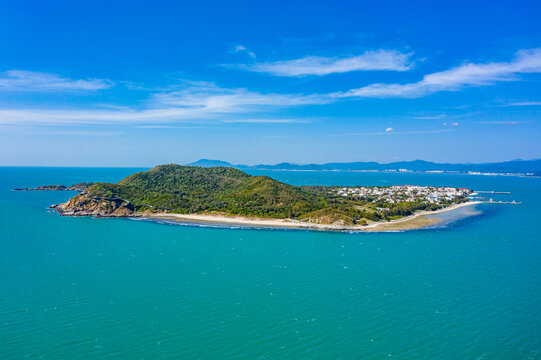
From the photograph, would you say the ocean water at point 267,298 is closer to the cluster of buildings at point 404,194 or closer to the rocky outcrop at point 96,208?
the rocky outcrop at point 96,208

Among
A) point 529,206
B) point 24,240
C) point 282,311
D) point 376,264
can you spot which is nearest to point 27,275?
point 24,240

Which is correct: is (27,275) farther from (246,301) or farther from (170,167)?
(170,167)

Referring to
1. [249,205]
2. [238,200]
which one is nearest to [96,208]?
[238,200]

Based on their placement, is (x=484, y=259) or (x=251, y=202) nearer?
(x=484, y=259)

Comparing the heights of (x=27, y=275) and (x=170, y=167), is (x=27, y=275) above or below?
below

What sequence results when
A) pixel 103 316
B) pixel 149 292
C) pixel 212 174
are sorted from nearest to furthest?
Result: pixel 103 316 < pixel 149 292 < pixel 212 174

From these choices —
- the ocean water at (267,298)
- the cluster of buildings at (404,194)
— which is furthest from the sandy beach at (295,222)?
the cluster of buildings at (404,194)

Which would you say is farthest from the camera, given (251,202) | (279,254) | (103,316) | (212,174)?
(212,174)

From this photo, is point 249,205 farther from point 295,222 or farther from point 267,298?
point 267,298

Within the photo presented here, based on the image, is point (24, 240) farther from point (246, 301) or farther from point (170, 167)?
point (170, 167)
